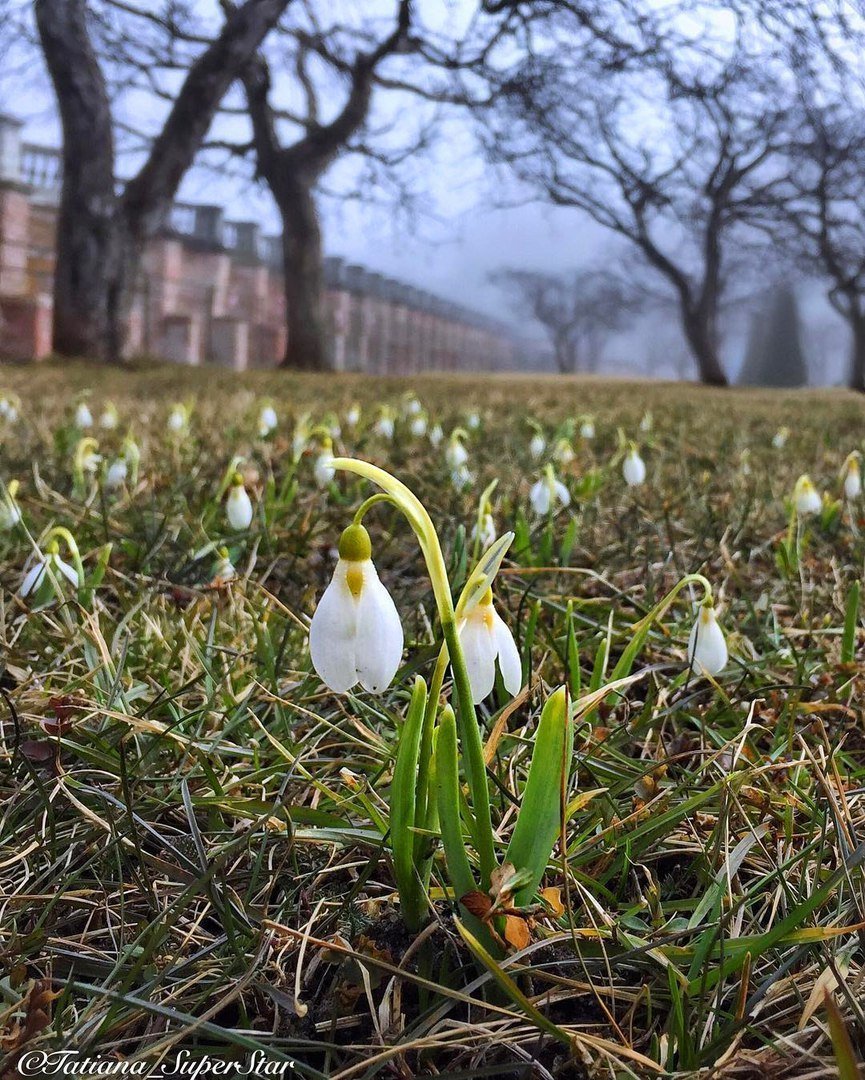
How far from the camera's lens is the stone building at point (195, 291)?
1675cm

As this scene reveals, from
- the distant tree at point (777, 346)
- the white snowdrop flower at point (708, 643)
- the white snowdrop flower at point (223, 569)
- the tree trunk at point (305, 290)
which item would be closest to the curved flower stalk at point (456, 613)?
the white snowdrop flower at point (708, 643)

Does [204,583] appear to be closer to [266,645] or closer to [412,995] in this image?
[266,645]

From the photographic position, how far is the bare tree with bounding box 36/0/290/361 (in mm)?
10422

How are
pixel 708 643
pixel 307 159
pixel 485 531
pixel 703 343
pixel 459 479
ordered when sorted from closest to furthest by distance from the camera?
1. pixel 708 643
2. pixel 485 531
3. pixel 459 479
4. pixel 307 159
5. pixel 703 343

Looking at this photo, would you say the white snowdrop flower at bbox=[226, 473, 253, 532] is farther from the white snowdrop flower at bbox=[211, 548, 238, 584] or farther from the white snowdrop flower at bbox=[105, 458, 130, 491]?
the white snowdrop flower at bbox=[105, 458, 130, 491]

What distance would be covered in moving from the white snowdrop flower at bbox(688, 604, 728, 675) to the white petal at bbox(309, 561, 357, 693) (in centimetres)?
63

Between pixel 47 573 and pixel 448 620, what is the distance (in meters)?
1.09

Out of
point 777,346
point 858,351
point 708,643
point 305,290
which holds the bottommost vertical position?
point 708,643

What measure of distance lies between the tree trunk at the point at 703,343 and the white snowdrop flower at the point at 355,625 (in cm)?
2348

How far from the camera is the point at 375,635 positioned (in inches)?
29.8

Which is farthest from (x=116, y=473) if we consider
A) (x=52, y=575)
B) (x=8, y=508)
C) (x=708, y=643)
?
(x=708, y=643)

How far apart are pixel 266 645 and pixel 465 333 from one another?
70.5m

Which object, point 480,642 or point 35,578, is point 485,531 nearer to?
point 35,578

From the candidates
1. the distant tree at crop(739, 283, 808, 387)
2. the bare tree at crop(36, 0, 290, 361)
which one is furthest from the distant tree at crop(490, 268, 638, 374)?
the bare tree at crop(36, 0, 290, 361)
